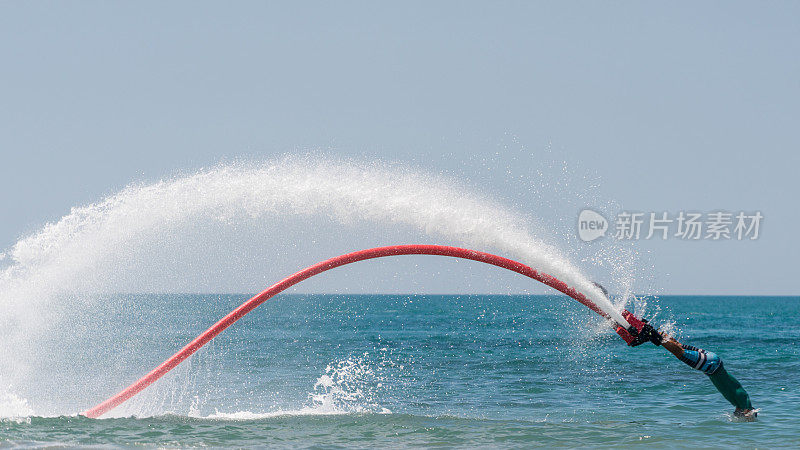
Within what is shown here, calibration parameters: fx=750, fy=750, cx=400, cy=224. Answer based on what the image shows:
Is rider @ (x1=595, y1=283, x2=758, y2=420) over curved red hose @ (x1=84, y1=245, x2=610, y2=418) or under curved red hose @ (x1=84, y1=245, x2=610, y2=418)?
under

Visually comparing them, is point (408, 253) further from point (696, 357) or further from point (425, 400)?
point (425, 400)

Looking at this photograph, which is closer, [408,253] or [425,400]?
[408,253]

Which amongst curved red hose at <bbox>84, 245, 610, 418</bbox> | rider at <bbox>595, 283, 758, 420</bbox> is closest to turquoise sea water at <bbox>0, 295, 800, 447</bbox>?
rider at <bbox>595, 283, 758, 420</bbox>

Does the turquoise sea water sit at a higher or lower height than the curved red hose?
lower

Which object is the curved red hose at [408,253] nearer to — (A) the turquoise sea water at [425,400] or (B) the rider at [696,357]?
(B) the rider at [696,357]

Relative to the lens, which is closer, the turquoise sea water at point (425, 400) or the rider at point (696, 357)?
the rider at point (696, 357)

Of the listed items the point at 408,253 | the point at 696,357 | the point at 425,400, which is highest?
the point at 408,253

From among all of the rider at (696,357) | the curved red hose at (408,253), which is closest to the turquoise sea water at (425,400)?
the rider at (696,357)

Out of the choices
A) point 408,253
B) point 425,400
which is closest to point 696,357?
point 408,253

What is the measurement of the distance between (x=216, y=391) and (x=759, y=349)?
28.8m

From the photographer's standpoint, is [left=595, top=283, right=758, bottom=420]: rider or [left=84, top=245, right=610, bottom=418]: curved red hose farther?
[left=84, top=245, right=610, bottom=418]: curved red hose

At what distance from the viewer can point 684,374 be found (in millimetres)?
24641

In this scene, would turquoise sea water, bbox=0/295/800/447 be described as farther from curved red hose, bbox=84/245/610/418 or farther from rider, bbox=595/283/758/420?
curved red hose, bbox=84/245/610/418

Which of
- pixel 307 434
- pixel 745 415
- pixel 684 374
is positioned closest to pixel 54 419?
pixel 307 434
